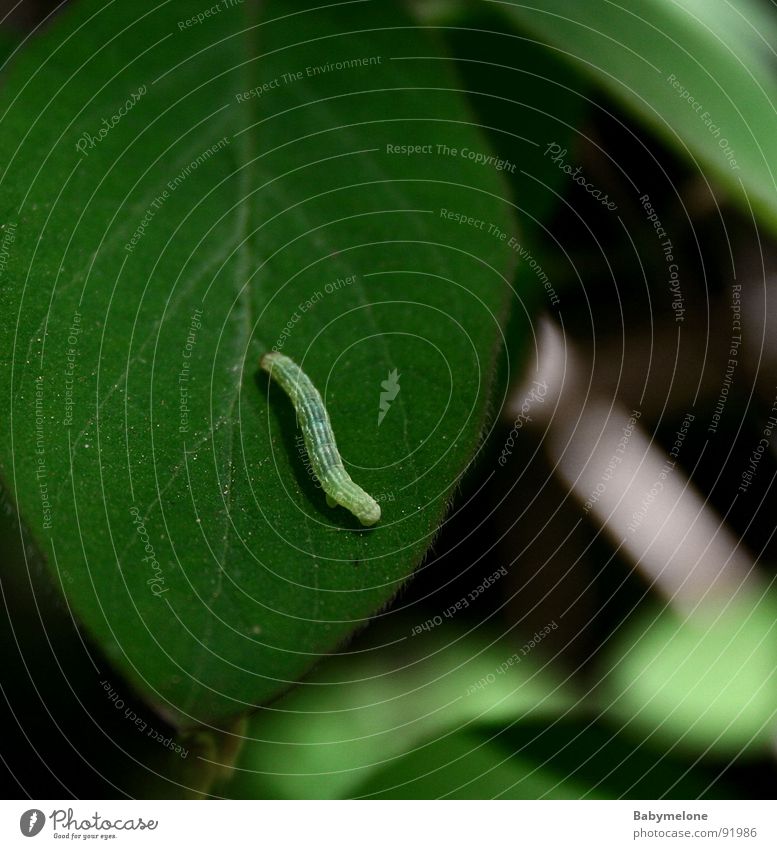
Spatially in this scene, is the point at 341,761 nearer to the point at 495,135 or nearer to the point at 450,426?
the point at 450,426

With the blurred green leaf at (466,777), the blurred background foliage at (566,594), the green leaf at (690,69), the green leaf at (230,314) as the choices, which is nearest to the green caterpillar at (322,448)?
the green leaf at (230,314)

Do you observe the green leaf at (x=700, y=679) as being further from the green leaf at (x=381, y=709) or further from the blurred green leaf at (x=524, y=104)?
the blurred green leaf at (x=524, y=104)

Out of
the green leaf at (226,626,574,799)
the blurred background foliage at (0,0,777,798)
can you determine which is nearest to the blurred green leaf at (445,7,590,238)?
the blurred background foliage at (0,0,777,798)

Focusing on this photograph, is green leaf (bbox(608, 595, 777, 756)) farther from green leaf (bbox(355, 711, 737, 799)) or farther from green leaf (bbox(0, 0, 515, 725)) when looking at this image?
green leaf (bbox(0, 0, 515, 725))

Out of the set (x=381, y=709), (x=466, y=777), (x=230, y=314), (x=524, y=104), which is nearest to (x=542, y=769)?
(x=466, y=777)

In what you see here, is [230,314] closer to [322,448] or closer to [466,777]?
[322,448]

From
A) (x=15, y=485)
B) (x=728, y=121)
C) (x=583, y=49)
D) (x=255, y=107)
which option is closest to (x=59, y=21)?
(x=255, y=107)

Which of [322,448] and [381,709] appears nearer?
[322,448]
